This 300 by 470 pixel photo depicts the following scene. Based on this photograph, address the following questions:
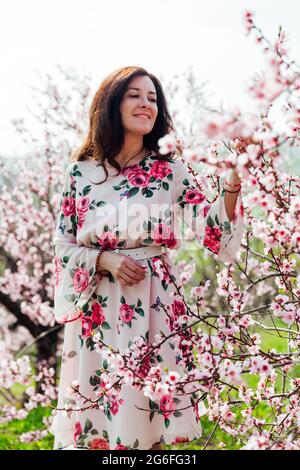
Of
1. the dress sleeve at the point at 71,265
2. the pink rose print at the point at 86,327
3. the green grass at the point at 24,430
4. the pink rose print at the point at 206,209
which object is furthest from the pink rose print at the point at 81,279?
the green grass at the point at 24,430

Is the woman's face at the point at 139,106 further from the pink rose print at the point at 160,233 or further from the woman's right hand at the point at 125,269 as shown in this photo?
the woman's right hand at the point at 125,269

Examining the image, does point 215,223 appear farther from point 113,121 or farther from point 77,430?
point 77,430

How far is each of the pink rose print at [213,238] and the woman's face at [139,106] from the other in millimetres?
486

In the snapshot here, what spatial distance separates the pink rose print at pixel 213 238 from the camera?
83.1 inches

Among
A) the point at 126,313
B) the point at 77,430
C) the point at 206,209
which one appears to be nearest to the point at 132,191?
the point at 206,209

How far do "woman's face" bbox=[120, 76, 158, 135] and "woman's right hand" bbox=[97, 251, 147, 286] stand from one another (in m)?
0.50

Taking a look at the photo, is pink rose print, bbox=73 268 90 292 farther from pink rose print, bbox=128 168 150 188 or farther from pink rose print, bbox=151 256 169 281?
pink rose print, bbox=128 168 150 188

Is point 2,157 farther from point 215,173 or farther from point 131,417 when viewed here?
point 131,417

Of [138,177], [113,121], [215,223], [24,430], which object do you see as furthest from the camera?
[24,430]

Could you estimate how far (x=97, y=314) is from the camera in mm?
2281

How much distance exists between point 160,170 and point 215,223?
35cm

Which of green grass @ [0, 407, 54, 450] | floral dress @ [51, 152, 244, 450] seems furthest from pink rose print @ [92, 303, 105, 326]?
green grass @ [0, 407, 54, 450]

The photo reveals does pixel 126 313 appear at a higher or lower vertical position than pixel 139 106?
lower

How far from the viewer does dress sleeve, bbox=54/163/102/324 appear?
7.50 ft
